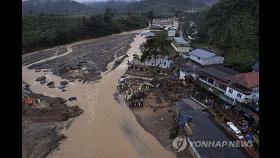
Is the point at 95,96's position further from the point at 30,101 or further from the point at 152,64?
the point at 152,64

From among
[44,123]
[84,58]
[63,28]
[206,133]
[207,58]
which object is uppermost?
[63,28]

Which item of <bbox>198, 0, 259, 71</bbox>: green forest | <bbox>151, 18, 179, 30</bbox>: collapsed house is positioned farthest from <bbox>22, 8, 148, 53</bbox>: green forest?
<bbox>198, 0, 259, 71</bbox>: green forest

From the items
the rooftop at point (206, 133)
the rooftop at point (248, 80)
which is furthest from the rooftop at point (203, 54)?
the rooftop at point (206, 133)

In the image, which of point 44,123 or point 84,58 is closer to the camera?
point 44,123

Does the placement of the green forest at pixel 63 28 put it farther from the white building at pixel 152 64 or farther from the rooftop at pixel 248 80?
the rooftop at pixel 248 80

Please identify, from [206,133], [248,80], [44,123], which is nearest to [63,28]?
[44,123]

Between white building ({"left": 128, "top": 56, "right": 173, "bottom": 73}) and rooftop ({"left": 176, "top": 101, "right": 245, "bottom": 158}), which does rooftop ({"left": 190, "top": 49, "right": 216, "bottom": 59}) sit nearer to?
white building ({"left": 128, "top": 56, "right": 173, "bottom": 73})
